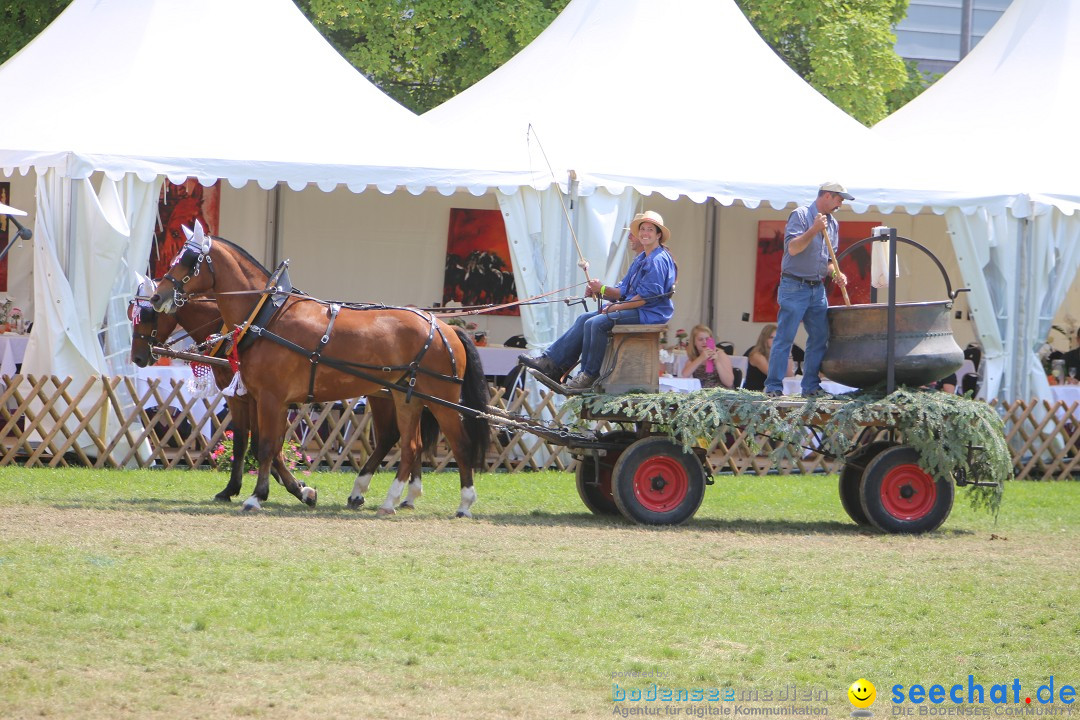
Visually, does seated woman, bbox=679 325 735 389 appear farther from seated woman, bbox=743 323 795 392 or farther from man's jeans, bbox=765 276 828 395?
man's jeans, bbox=765 276 828 395

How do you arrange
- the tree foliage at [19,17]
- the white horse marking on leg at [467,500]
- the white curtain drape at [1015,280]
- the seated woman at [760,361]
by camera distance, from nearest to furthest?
1. the white horse marking on leg at [467,500]
2. the white curtain drape at [1015,280]
3. the seated woman at [760,361]
4. the tree foliage at [19,17]

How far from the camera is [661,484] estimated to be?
30.8 feet

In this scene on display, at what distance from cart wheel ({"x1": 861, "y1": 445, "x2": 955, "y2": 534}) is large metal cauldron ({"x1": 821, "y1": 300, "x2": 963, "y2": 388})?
55cm

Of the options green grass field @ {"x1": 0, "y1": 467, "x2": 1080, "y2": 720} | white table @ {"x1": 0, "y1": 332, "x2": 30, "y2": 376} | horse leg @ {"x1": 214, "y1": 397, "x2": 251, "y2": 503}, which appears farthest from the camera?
white table @ {"x1": 0, "y1": 332, "x2": 30, "y2": 376}

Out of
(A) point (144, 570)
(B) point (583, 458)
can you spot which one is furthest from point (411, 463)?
(A) point (144, 570)

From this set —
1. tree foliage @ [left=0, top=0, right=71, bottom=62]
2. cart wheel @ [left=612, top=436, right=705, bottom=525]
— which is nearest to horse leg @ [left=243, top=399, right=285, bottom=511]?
cart wheel @ [left=612, top=436, right=705, bottom=525]

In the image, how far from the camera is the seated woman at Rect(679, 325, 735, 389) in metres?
13.2

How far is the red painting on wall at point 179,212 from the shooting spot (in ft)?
52.1

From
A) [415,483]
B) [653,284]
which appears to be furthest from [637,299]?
[415,483]

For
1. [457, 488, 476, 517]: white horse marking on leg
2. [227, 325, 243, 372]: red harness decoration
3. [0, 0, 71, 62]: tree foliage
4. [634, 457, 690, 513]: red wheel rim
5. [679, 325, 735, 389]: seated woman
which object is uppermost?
[0, 0, 71, 62]: tree foliage

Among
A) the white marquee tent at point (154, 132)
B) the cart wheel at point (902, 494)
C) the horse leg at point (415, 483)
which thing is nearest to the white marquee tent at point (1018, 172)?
the cart wheel at point (902, 494)

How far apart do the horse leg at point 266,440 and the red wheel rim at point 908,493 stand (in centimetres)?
402

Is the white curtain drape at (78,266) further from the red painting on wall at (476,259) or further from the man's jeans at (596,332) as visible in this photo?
the red painting on wall at (476,259)

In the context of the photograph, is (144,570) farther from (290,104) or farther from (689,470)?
(290,104)
